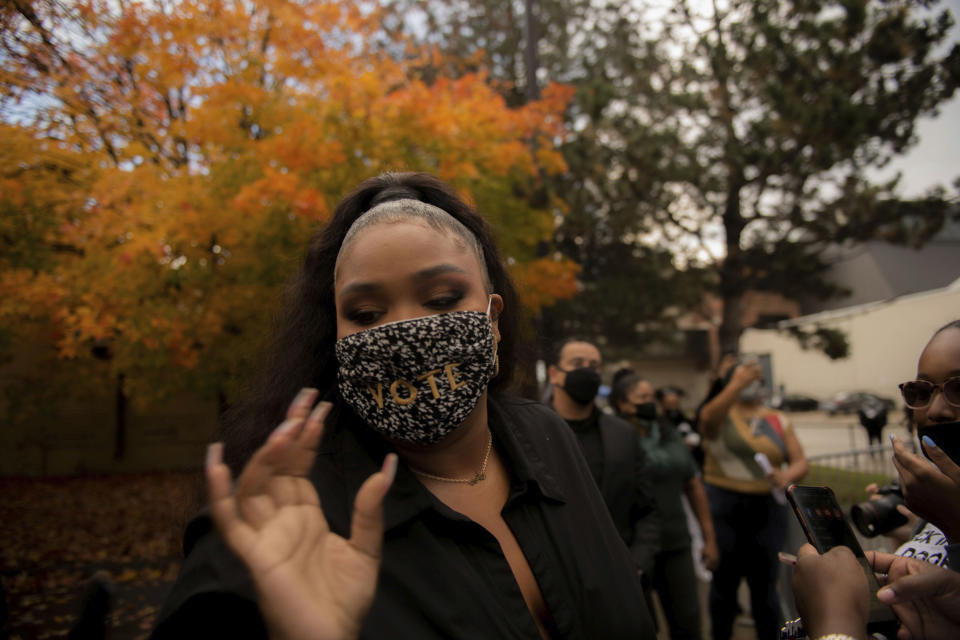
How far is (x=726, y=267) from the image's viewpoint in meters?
14.0

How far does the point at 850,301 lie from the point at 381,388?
14492 millimetres

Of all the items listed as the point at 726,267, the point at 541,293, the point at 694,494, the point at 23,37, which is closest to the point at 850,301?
the point at 726,267

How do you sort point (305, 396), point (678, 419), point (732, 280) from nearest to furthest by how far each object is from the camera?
point (305, 396)
point (678, 419)
point (732, 280)

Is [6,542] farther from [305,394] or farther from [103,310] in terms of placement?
[305,394]

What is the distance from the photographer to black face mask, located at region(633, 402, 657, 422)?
459 cm

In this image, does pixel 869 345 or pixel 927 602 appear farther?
pixel 869 345

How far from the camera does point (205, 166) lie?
22.6 ft

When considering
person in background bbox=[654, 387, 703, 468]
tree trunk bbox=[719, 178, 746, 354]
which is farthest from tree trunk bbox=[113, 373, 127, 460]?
tree trunk bbox=[719, 178, 746, 354]

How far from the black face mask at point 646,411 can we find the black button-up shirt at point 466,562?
2.76 metres

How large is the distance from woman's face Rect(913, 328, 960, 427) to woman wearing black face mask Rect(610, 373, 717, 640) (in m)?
2.70

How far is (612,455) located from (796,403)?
31693 mm

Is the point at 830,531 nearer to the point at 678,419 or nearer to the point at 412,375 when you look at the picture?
the point at 412,375

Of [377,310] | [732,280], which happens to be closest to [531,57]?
[732,280]

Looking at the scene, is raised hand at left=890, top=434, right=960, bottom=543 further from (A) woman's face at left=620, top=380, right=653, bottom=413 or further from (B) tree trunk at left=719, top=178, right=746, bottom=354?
(B) tree trunk at left=719, top=178, right=746, bottom=354
